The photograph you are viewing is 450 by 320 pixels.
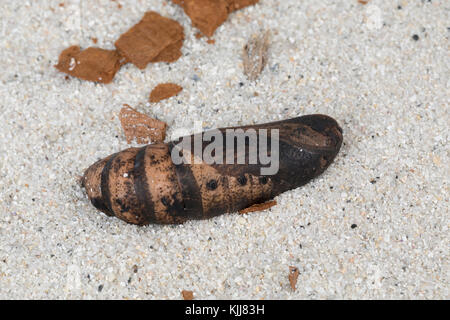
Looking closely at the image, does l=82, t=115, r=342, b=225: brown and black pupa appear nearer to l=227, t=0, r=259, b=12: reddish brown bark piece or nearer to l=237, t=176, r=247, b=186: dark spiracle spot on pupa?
l=237, t=176, r=247, b=186: dark spiracle spot on pupa

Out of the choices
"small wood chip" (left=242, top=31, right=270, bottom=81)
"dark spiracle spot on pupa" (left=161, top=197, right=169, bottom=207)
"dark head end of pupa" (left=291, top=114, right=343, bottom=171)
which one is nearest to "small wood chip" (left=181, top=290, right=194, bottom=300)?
"dark spiracle spot on pupa" (left=161, top=197, right=169, bottom=207)

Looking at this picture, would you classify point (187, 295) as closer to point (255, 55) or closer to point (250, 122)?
point (250, 122)

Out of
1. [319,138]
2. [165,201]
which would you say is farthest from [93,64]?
[319,138]

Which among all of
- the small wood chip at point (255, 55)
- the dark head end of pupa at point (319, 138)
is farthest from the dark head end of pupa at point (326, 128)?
the small wood chip at point (255, 55)

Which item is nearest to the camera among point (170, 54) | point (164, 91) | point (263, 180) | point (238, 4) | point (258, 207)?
point (263, 180)

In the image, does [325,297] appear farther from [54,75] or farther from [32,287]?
[54,75]

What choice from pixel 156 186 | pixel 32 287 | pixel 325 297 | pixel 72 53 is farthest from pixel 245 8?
pixel 32 287

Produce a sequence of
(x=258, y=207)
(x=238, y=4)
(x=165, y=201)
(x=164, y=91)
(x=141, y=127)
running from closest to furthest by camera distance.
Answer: (x=165, y=201) → (x=258, y=207) → (x=141, y=127) → (x=164, y=91) → (x=238, y=4)
